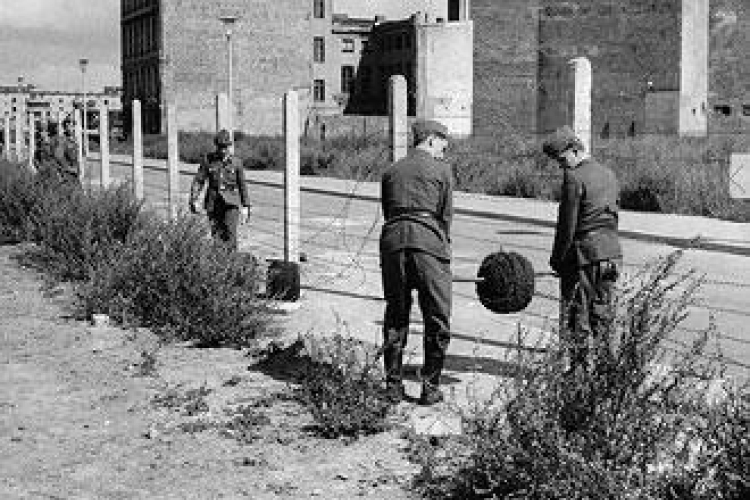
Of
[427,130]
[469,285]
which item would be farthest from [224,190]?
[427,130]

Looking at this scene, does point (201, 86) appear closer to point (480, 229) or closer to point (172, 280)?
point (480, 229)

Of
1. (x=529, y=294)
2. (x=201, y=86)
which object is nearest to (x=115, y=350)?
(x=529, y=294)

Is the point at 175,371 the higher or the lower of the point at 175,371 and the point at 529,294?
the lower

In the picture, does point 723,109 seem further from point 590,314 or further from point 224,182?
point 590,314

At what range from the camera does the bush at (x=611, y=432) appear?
479 cm

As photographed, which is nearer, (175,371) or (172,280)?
(175,371)

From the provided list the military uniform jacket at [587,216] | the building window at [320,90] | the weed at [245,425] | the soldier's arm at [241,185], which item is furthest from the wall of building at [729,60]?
the weed at [245,425]

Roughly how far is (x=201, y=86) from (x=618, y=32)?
31152 mm

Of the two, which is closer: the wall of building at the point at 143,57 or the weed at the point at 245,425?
the weed at the point at 245,425

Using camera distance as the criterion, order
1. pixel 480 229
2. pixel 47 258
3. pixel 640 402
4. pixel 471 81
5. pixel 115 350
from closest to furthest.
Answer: pixel 640 402 → pixel 115 350 → pixel 47 258 → pixel 480 229 → pixel 471 81

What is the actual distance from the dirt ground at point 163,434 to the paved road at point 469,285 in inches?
38.5

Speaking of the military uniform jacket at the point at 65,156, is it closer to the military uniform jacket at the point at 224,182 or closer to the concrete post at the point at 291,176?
the military uniform jacket at the point at 224,182

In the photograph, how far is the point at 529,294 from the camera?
7738 millimetres

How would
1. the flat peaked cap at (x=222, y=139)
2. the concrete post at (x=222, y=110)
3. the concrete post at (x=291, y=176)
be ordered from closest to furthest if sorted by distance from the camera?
the concrete post at (x=291, y=176) < the flat peaked cap at (x=222, y=139) < the concrete post at (x=222, y=110)
